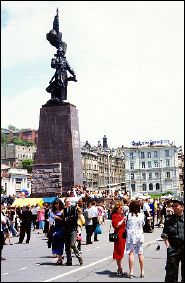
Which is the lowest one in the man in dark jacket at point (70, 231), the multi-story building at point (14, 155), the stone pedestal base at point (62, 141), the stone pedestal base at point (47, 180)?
the man in dark jacket at point (70, 231)

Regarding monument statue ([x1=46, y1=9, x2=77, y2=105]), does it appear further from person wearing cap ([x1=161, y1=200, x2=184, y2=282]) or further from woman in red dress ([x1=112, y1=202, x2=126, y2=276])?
person wearing cap ([x1=161, y1=200, x2=184, y2=282])

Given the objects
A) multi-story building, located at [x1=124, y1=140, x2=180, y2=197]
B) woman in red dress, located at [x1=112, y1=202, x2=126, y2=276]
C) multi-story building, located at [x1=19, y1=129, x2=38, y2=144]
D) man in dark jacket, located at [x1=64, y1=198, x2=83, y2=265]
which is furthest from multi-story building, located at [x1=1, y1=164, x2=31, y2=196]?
woman in red dress, located at [x1=112, y1=202, x2=126, y2=276]

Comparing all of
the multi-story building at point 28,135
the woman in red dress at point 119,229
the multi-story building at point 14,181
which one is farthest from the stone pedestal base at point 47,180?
the multi-story building at point 28,135

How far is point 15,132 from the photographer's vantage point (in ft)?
513

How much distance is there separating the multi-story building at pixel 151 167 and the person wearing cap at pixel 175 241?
10950 cm

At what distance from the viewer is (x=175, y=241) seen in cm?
756

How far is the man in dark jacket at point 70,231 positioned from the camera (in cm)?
1080

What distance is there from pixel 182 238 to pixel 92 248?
285 inches

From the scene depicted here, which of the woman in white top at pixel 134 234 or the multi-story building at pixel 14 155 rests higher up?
the multi-story building at pixel 14 155

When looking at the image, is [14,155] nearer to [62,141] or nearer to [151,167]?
[151,167]

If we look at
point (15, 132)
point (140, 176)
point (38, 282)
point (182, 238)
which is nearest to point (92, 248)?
point (38, 282)

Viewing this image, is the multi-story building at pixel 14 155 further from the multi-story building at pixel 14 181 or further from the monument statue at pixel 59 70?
the monument statue at pixel 59 70

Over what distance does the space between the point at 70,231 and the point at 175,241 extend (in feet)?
12.4

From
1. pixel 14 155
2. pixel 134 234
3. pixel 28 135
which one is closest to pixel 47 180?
pixel 134 234
